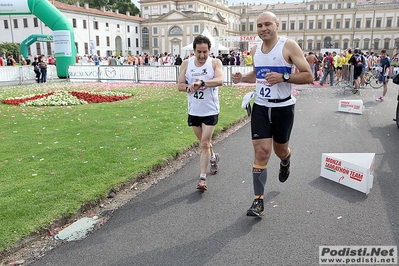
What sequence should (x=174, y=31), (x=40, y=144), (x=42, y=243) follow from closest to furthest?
(x=42, y=243) → (x=40, y=144) → (x=174, y=31)

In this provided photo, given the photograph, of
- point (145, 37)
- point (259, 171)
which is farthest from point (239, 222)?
point (145, 37)

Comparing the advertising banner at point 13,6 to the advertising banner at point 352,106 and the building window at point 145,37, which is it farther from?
the building window at point 145,37

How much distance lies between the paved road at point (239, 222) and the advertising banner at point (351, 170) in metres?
0.11

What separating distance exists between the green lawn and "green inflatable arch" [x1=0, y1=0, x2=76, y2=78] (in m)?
14.8

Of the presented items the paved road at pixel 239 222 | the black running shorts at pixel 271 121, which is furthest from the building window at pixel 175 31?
A: the black running shorts at pixel 271 121

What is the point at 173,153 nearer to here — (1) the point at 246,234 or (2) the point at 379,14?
(1) the point at 246,234

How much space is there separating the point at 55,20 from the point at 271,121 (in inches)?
967

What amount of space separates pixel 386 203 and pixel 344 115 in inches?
279

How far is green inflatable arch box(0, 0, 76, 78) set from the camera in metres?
22.6

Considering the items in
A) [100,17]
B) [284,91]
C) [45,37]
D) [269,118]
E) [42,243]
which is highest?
[100,17]

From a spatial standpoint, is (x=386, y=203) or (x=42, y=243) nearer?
(x=42, y=243)

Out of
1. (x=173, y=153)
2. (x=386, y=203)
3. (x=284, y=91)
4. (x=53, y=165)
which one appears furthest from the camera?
(x=173, y=153)

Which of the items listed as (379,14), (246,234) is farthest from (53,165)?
(379,14)

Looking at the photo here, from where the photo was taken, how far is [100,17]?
2943 inches
